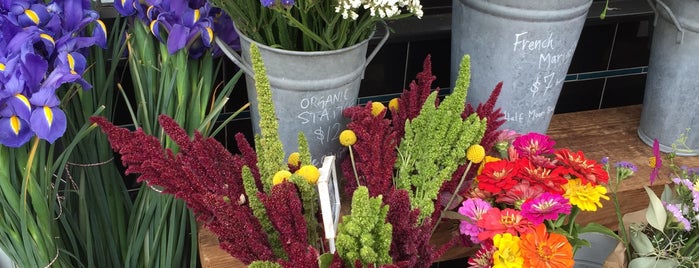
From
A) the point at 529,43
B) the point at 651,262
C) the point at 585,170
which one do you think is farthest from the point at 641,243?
the point at 529,43

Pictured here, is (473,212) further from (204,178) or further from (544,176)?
(204,178)

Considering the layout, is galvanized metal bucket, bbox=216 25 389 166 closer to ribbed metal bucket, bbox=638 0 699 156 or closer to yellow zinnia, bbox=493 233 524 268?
yellow zinnia, bbox=493 233 524 268

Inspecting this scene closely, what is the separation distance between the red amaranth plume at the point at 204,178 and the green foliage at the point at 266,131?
0.05m

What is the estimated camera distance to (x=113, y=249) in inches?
45.5

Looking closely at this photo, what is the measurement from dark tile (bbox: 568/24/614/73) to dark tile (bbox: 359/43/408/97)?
1.46ft

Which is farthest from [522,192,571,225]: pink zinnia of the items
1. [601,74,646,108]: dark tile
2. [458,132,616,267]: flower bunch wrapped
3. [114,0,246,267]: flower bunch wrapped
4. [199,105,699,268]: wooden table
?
[601,74,646,108]: dark tile

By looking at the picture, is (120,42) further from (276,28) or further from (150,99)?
(276,28)

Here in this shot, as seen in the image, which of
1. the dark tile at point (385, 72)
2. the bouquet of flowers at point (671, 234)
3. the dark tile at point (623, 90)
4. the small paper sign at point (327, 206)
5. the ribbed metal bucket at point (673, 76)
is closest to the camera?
the small paper sign at point (327, 206)

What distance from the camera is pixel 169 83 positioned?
3.48ft

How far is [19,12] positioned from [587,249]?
0.90 m

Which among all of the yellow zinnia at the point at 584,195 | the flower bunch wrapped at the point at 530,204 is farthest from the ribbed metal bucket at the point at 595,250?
the yellow zinnia at the point at 584,195

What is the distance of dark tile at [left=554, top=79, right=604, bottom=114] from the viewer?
1.65m

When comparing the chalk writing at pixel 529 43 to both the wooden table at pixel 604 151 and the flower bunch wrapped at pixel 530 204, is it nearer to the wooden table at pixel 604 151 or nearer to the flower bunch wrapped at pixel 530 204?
the flower bunch wrapped at pixel 530 204

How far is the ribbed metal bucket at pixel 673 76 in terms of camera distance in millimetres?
1222
